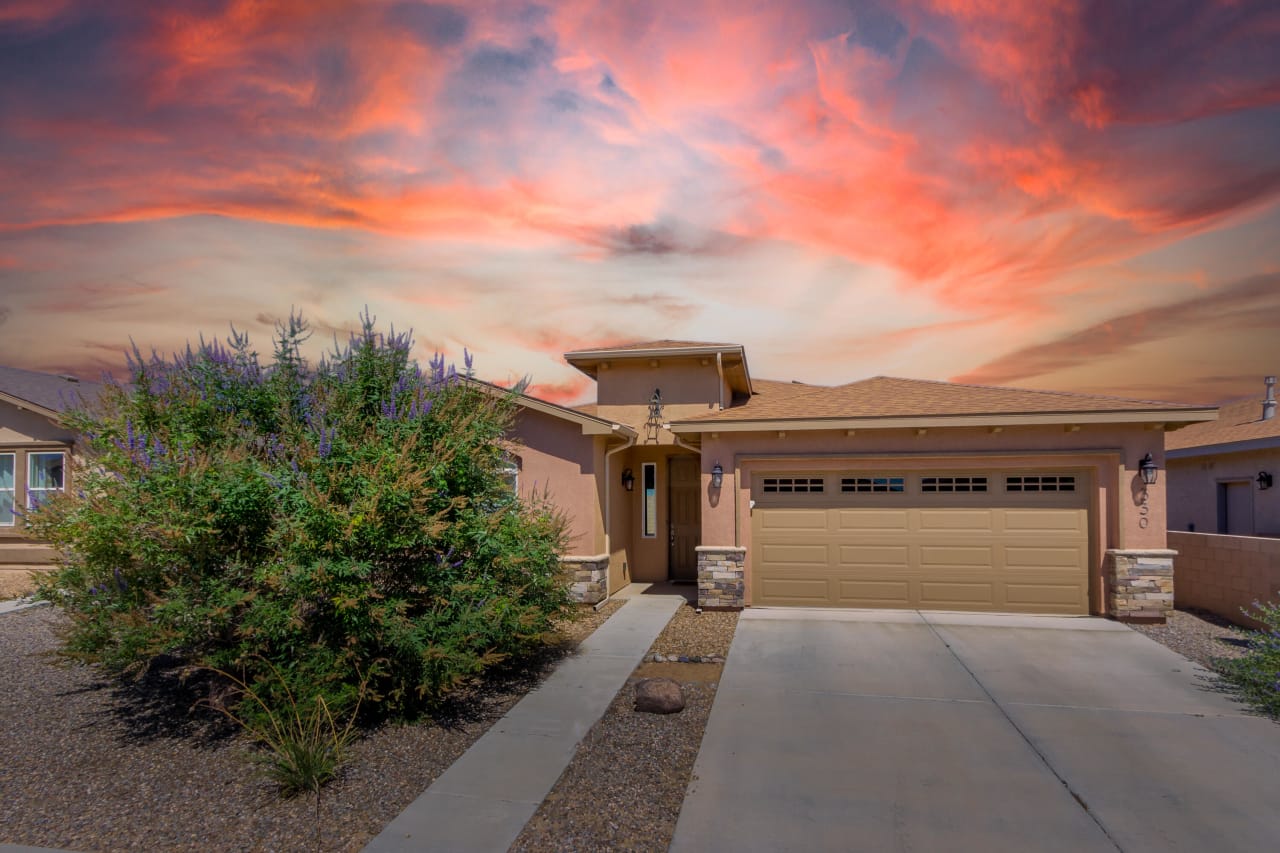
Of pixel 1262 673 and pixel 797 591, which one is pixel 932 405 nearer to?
pixel 797 591

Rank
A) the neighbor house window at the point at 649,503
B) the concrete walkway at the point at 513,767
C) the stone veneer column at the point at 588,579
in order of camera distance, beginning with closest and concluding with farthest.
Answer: the concrete walkway at the point at 513,767
the stone veneer column at the point at 588,579
the neighbor house window at the point at 649,503

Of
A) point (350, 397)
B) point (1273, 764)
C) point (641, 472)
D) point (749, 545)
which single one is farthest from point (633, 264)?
point (1273, 764)

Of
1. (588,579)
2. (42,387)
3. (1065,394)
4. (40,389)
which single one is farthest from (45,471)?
(1065,394)

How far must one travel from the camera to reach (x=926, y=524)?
32.4ft

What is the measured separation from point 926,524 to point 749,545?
2746 millimetres

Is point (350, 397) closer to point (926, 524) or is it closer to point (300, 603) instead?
point (300, 603)

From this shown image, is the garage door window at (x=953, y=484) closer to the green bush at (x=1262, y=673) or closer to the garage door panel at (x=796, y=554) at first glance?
the garage door panel at (x=796, y=554)

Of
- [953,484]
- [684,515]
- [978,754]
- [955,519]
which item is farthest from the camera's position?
[684,515]

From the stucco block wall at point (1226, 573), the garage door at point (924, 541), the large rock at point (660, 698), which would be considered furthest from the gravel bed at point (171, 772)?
the stucco block wall at point (1226, 573)

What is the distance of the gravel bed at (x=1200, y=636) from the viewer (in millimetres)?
7609

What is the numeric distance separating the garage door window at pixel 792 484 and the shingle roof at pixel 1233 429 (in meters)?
7.89

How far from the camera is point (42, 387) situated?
1422cm

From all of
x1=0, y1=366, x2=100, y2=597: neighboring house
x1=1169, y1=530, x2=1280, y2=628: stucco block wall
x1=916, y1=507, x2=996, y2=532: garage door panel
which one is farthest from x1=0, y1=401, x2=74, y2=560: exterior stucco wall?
x1=1169, y1=530, x2=1280, y2=628: stucco block wall

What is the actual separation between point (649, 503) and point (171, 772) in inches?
361
